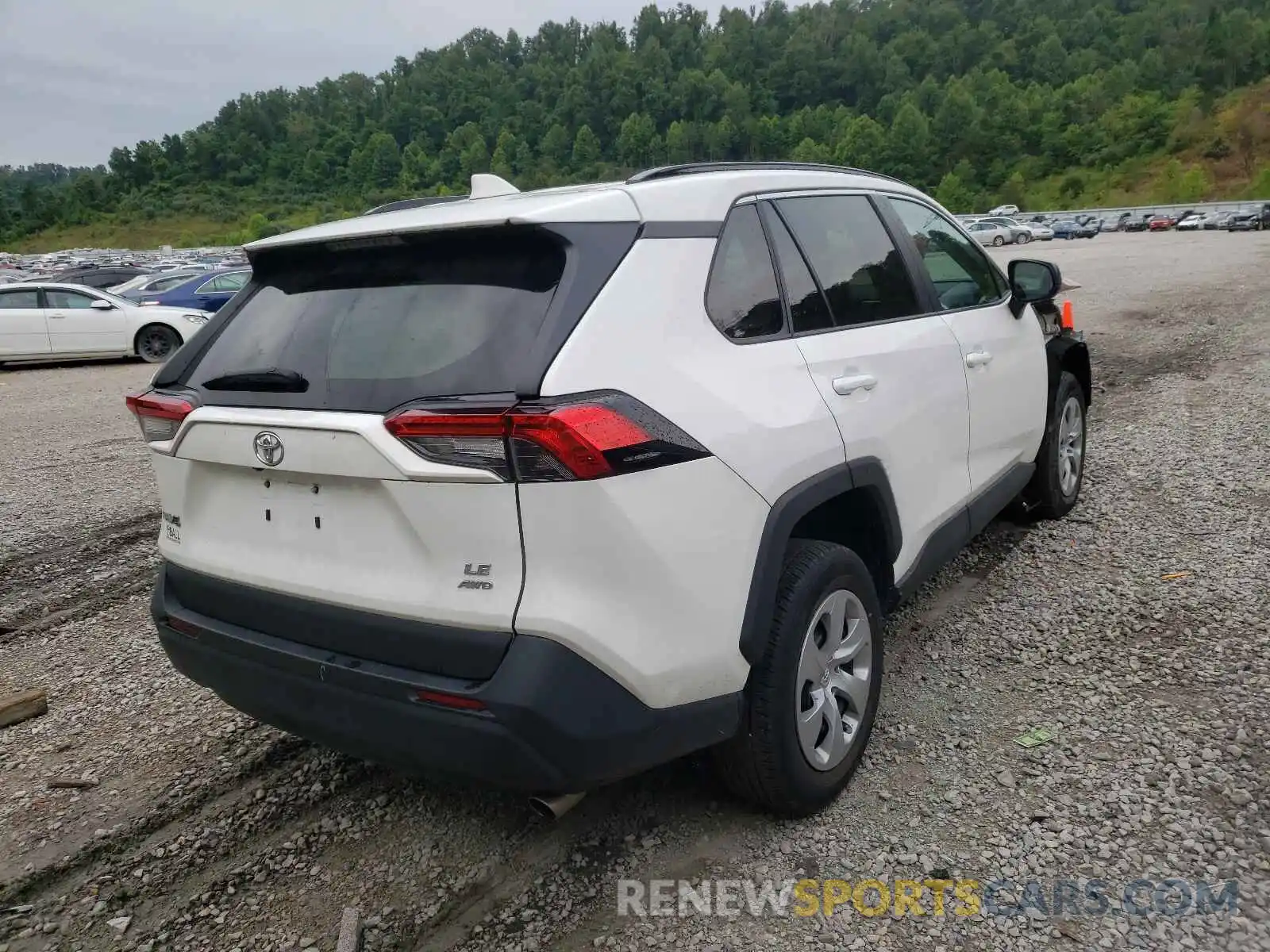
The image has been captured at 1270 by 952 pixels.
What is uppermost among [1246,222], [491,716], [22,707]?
[491,716]

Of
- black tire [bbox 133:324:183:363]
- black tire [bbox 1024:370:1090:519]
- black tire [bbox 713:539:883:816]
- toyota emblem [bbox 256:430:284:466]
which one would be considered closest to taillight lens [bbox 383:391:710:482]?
toyota emblem [bbox 256:430:284:466]

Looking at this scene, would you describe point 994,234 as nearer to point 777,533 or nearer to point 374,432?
point 777,533

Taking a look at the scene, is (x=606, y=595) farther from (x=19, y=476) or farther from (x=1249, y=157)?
(x=1249, y=157)

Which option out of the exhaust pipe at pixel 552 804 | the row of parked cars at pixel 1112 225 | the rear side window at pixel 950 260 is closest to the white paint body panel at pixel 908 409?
the rear side window at pixel 950 260

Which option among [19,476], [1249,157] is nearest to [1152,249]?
[19,476]

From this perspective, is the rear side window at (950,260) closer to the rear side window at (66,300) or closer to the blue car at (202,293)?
the blue car at (202,293)

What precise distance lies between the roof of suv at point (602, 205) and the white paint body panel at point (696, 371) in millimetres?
105

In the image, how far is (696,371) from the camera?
2.27 m

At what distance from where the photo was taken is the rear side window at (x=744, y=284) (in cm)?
246

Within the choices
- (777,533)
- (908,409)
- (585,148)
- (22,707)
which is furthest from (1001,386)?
(585,148)

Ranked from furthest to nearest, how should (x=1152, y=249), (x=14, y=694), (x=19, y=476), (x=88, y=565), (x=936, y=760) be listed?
(x=1152, y=249)
(x=19, y=476)
(x=88, y=565)
(x=14, y=694)
(x=936, y=760)

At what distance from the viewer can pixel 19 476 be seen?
7551 mm

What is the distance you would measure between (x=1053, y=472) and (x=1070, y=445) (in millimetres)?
377

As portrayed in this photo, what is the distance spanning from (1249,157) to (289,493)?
373 feet
